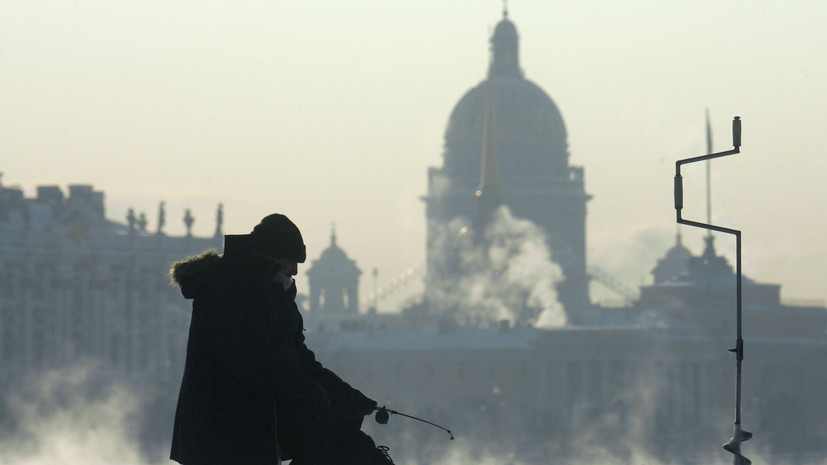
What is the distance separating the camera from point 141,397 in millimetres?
132875

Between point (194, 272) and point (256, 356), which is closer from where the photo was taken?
point (256, 356)

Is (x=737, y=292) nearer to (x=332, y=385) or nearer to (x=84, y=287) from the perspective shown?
(x=332, y=385)

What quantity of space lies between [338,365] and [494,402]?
37.3 ft

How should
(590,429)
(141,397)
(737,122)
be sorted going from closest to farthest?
(737,122)
(141,397)
(590,429)

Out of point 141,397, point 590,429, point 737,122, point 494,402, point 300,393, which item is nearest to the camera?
point 300,393

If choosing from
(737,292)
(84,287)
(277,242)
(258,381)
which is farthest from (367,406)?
(84,287)

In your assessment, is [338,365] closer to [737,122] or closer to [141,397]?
[141,397]

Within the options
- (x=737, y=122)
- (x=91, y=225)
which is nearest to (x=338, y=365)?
(x=91, y=225)

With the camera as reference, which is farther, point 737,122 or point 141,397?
point 141,397

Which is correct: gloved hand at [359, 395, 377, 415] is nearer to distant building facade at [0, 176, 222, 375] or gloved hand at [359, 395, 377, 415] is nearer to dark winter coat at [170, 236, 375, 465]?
dark winter coat at [170, 236, 375, 465]

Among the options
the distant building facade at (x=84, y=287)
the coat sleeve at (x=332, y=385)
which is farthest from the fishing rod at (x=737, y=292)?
the distant building facade at (x=84, y=287)

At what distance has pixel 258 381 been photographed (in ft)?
35.3

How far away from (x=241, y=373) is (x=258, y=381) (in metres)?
0.08

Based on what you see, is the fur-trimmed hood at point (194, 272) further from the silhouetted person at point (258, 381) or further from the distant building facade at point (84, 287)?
the distant building facade at point (84, 287)
